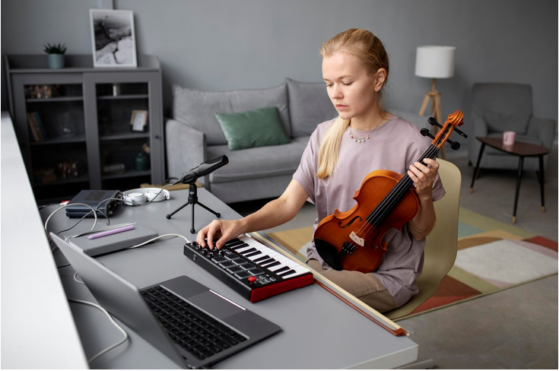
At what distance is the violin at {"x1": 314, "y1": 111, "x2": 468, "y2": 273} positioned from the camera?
4.68 ft

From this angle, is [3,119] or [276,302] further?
[3,119]

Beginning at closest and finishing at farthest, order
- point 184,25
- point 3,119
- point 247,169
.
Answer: point 3,119
point 247,169
point 184,25

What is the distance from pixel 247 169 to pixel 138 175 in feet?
2.89

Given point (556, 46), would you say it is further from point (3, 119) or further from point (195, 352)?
point (195, 352)

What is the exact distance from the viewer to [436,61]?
4.84m

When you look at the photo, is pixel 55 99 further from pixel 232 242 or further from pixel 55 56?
pixel 232 242

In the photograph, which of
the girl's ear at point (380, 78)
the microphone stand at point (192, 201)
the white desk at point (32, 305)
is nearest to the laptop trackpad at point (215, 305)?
the white desk at point (32, 305)

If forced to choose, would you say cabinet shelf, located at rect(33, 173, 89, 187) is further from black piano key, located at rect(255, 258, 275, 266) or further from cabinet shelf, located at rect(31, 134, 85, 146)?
black piano key, located at rect(255, 258, 275, 266)

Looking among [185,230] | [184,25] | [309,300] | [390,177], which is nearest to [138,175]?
[184,25]

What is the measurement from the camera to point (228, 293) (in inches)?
42.4

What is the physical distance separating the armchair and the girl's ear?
369 cm

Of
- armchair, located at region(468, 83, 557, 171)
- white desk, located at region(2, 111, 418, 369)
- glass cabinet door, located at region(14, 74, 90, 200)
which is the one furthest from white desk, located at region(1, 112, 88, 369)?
armchair, located at region(468, 83, 557, 171)

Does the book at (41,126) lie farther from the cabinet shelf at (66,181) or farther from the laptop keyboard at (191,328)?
the laptop keyboard at (191,328)

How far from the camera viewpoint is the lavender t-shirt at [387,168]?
58.9 inches
